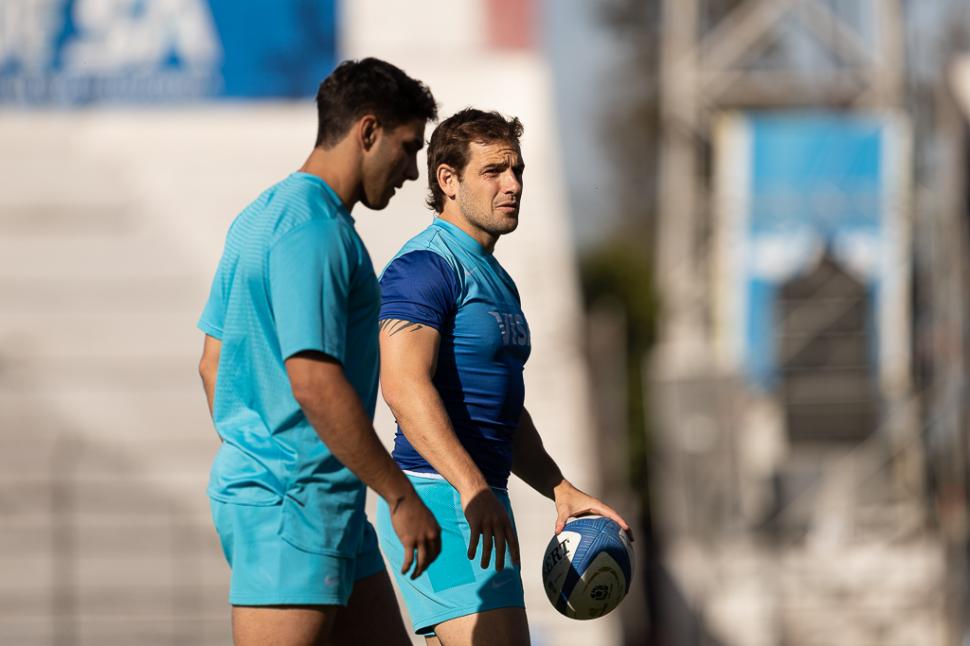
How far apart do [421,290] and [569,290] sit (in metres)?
9.02

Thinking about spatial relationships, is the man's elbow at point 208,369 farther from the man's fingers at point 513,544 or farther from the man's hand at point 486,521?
the man's fingers at point 513,544

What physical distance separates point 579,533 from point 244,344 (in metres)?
0.94

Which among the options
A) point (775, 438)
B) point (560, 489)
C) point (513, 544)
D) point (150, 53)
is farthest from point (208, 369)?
point (775, 438)

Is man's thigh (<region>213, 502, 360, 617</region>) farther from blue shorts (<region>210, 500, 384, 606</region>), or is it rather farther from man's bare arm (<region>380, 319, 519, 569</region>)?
man's bare arm (<region>380, 319, 519, 569</region>)

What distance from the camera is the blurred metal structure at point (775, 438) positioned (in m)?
13.6

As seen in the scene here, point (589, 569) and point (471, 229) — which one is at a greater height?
point (471, 229)

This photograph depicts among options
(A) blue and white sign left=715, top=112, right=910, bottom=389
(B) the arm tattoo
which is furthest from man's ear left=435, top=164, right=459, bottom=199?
(A) blue and white sign left=715, top=112, right=910, bottom=389

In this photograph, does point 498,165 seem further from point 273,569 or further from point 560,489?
point 273,569

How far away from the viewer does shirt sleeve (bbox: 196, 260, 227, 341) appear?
295 cm

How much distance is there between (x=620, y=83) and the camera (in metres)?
33.6

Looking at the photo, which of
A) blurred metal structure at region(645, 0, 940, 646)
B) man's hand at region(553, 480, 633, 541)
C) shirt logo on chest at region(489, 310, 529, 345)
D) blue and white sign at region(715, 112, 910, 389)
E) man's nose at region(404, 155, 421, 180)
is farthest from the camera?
blue and white sign at region(715, 112, 910, 389)

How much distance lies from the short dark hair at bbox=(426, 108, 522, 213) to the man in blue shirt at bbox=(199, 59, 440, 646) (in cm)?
19

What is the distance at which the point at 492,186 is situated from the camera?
316 centimetres

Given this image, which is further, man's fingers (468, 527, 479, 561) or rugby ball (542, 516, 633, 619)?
rugby ball (542, 516, 633, 619)
